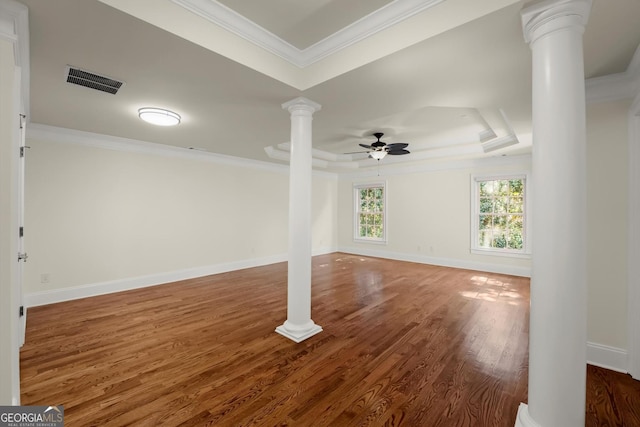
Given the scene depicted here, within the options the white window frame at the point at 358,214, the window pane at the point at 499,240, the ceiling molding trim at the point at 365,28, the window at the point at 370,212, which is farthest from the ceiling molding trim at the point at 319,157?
the window pane at the point at 499,240

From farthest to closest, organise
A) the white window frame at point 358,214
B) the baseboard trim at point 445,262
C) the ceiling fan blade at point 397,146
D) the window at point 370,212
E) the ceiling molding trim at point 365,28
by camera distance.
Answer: the window at point 370,212 < the white window frame at point 358,214 < the baseboard trim at point 445,262 < the ceiling fan blade at point 397,146 < the ceiling molding trim at point 365,28

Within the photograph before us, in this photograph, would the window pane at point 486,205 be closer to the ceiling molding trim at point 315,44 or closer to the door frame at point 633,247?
the door frame at point 633,247

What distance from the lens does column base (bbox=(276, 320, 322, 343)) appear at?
9.33 feet

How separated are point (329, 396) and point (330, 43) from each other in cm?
287

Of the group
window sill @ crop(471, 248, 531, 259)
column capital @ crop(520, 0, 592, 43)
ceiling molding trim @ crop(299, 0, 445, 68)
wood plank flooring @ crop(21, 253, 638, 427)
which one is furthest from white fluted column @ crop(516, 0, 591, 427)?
window sill @ crop(471, 248, 531, 259)

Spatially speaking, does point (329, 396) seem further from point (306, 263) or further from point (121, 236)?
point (121, 236)

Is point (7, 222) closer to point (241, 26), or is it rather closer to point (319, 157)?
point (241, 26)

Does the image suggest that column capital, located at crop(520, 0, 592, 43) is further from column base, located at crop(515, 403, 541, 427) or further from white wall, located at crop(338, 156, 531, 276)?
white wall, located at crop(338, 156, 531, 276)

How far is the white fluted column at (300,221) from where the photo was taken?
2.94 meters

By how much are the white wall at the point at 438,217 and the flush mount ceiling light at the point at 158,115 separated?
18.6 ft

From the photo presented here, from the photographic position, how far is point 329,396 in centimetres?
194

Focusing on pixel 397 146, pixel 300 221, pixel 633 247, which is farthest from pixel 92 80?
pixel 633 247

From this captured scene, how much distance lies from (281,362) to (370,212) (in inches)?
248

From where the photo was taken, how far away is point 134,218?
4.78 metres
